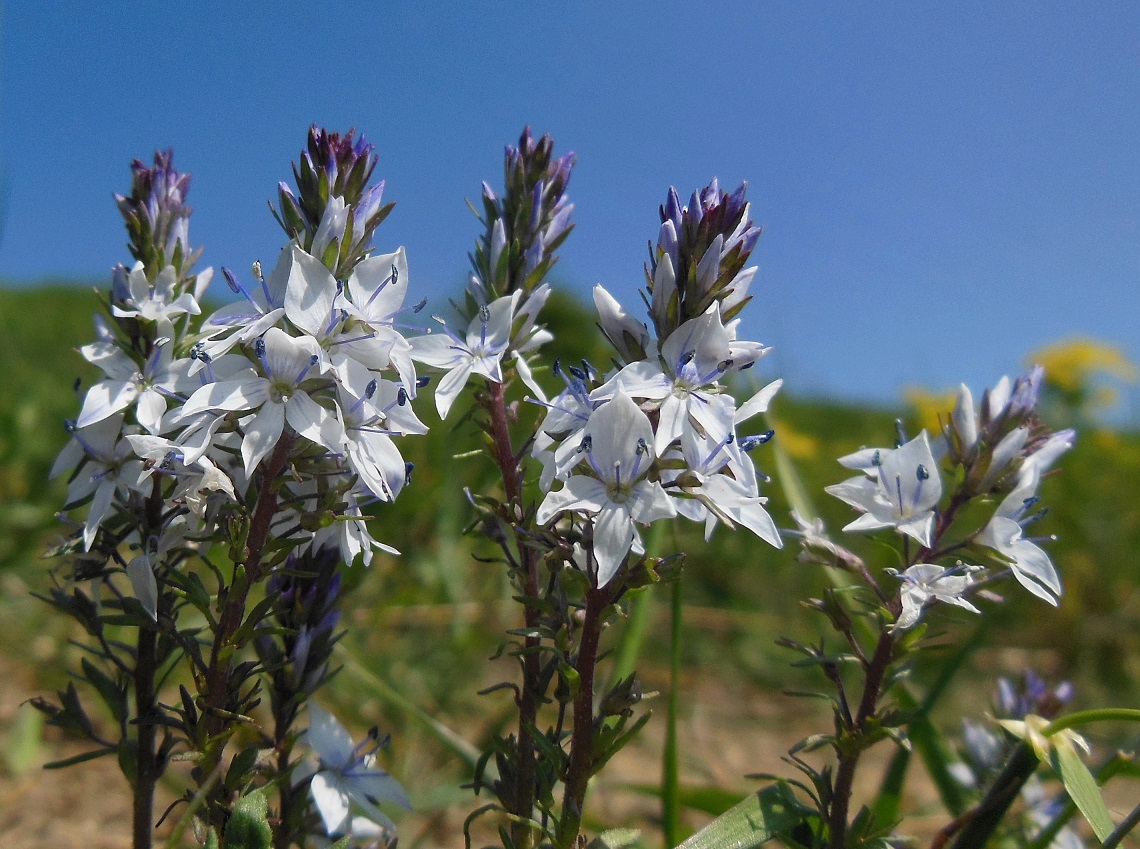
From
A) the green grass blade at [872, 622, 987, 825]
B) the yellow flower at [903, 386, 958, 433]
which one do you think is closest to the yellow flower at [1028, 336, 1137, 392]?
the yellow flower at [903, 386, 958, 433]

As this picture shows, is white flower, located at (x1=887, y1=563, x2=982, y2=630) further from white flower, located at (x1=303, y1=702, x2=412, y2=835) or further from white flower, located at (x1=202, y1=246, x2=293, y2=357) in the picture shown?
white flower, located at (x1=202, y1=246, x2=293, y2=357)

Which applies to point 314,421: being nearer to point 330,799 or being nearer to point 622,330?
point 622,330

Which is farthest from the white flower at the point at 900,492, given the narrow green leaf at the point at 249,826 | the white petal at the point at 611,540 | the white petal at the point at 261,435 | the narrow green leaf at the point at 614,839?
the narrow green leaf at the point at 249,826

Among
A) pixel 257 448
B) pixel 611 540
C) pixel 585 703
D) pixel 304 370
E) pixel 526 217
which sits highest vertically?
pixel 526 217

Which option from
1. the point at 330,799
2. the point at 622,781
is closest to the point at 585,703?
the point at 330,799

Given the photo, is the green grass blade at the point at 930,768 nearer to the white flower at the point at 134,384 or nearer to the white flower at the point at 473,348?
the white flower at the point at 473,348

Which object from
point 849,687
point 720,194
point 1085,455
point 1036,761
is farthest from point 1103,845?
point 1085,455
